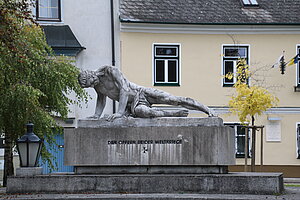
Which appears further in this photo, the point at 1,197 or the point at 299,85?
the point at 299,85

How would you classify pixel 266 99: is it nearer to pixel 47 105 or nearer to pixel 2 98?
pixel 47 105

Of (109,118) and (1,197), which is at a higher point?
(109,118)

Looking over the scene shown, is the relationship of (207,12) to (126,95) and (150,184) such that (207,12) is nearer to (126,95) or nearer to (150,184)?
(126,95)

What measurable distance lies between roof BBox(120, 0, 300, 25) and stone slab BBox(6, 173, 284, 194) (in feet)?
55.2

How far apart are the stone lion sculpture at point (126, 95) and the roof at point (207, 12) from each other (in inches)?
588

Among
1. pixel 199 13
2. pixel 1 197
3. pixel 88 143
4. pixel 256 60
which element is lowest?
pixel 1 197

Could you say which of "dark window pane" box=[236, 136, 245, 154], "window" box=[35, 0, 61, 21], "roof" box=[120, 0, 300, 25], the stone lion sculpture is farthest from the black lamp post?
"dark window pane" box=[236, 136, 245, 154]

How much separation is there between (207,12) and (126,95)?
16788mm

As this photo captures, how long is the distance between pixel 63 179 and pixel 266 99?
1355cm

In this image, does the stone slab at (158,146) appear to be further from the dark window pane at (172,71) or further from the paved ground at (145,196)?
the dark window pane at (172,71)

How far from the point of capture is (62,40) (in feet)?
99.4

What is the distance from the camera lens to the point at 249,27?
1247 inches

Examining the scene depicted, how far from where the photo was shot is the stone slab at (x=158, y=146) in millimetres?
15109

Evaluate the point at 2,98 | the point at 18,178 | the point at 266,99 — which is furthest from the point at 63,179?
the point at 266,99
